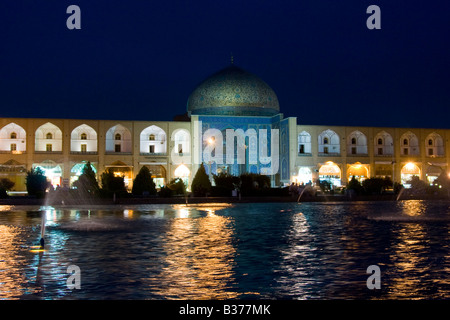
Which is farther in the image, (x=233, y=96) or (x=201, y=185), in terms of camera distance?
(x=233, y=96)

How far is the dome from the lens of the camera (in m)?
36.9

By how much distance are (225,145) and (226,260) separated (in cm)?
3032

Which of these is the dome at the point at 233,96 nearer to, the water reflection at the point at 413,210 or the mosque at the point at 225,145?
the mosque at the point at 225,145

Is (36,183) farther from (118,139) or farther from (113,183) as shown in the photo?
(118,139)

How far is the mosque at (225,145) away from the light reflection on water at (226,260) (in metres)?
24.7

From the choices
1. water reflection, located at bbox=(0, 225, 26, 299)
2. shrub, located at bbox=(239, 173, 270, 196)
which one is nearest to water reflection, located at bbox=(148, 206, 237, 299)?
water reflection, located at bbox=(0, 225, 26, 299)

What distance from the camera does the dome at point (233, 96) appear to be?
3691cm

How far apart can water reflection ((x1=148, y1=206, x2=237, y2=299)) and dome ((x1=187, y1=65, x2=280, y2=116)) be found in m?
27.6

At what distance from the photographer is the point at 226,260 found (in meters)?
6.12

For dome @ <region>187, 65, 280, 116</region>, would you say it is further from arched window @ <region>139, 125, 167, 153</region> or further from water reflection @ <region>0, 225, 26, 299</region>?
water reflection @ <region>0, 225, 26, 299</region>

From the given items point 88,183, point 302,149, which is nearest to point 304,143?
point 302,149

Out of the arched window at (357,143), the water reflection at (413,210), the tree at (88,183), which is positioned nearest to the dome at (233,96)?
the arched window at (357,143)

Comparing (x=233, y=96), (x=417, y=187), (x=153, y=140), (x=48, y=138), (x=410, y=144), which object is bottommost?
(x=417, y=187)
